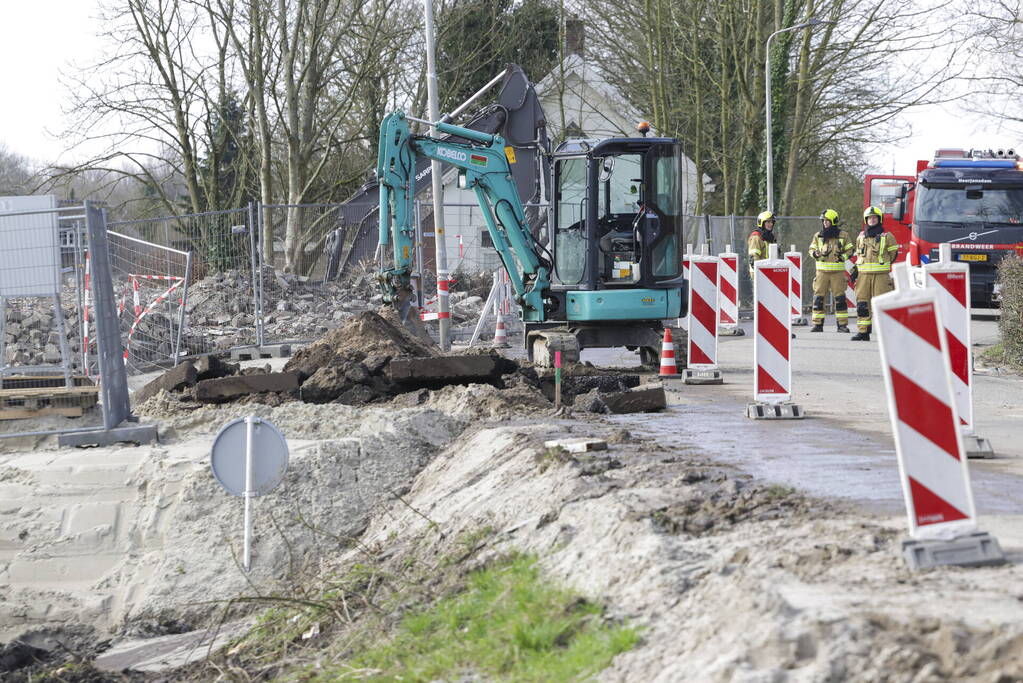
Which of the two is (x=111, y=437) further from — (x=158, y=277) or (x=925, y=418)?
(x=158, y=277)

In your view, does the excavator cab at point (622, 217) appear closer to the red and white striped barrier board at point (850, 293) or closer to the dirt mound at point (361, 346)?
the dirt mound at point (361, 346)

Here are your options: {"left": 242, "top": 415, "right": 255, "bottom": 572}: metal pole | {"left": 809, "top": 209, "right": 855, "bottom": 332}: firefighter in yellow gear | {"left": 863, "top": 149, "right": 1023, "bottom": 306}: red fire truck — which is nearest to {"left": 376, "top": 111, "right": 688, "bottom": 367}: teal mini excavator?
{"left": 809, "top": 209, "right": 855, "bottom": 332}: firefighter in yellow gear

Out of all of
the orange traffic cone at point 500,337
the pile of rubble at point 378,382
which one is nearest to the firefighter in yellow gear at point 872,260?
the orange traffic cone at point 500,337

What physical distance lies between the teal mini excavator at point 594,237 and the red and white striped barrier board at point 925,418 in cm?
1019

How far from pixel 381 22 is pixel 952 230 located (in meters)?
15.2

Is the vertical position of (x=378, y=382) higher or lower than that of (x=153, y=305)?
lower

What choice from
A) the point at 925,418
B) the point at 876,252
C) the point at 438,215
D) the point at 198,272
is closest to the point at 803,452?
the point at 925,418

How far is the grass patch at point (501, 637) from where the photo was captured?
4605 millimetres

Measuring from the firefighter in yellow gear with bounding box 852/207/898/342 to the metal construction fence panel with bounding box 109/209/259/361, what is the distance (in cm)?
961

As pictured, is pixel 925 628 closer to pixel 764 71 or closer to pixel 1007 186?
pixel 1007 186

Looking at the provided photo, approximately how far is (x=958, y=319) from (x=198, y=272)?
1299 centimetres

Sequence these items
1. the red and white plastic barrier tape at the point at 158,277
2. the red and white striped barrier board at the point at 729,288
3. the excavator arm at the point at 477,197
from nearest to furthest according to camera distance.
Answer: the excavator arm at the point at 477,197 < the red and white plastic barrier tape at the point at 158,277 < the red and white striped barrier board at the point at 729,288

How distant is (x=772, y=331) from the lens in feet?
34.2

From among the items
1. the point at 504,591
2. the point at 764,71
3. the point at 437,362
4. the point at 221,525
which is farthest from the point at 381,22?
the point at 504,591
